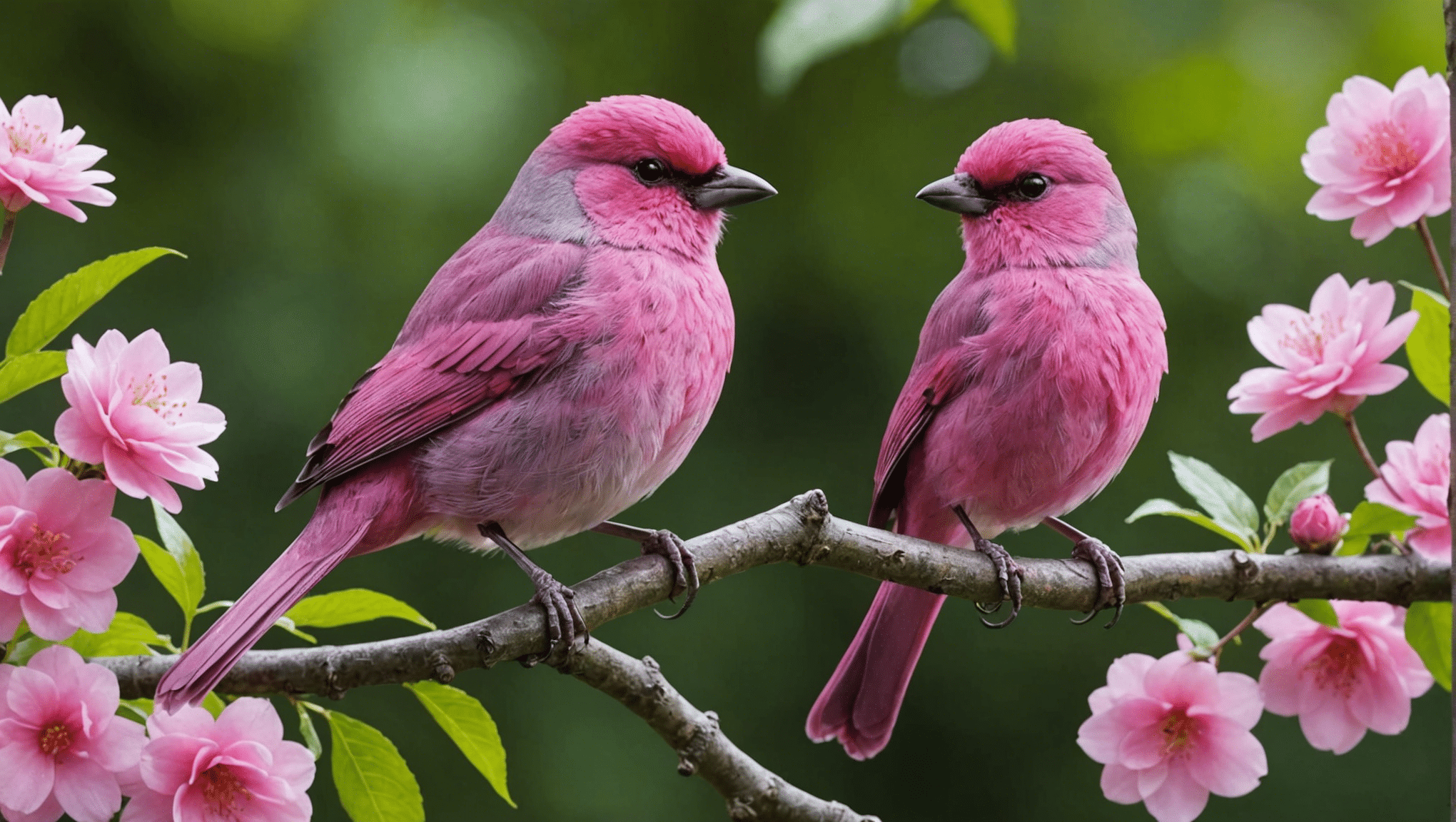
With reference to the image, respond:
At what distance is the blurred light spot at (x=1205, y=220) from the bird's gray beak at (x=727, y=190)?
231cm

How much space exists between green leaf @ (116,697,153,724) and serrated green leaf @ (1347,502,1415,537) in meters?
1.35

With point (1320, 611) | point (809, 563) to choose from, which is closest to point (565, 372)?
point (809, 563)

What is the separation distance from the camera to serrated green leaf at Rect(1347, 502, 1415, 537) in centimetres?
173

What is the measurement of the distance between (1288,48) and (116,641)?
3438mm

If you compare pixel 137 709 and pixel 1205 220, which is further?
pixel 1205 220

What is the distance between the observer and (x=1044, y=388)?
1786 mm

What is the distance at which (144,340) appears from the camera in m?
1.25

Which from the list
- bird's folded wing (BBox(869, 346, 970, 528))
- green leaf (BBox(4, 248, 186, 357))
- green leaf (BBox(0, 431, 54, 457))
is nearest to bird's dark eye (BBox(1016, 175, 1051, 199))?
bird's folded wing (BBox(869, 346, 970, 528))

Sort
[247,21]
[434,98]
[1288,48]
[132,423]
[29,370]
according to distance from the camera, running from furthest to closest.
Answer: [247,21], [1288,48], [434,98], [29,370], [132,423]

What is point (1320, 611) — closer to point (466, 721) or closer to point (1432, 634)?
point (1432, 634)

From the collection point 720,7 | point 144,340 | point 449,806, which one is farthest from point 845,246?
point 144,340

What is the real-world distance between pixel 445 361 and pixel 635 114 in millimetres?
338

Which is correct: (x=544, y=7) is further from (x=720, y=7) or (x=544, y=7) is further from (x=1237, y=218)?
(x=1237, y=218)

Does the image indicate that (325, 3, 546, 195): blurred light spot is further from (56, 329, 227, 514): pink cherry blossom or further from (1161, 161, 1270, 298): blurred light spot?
(56, 329, 227, 514): pink cherry blossom
